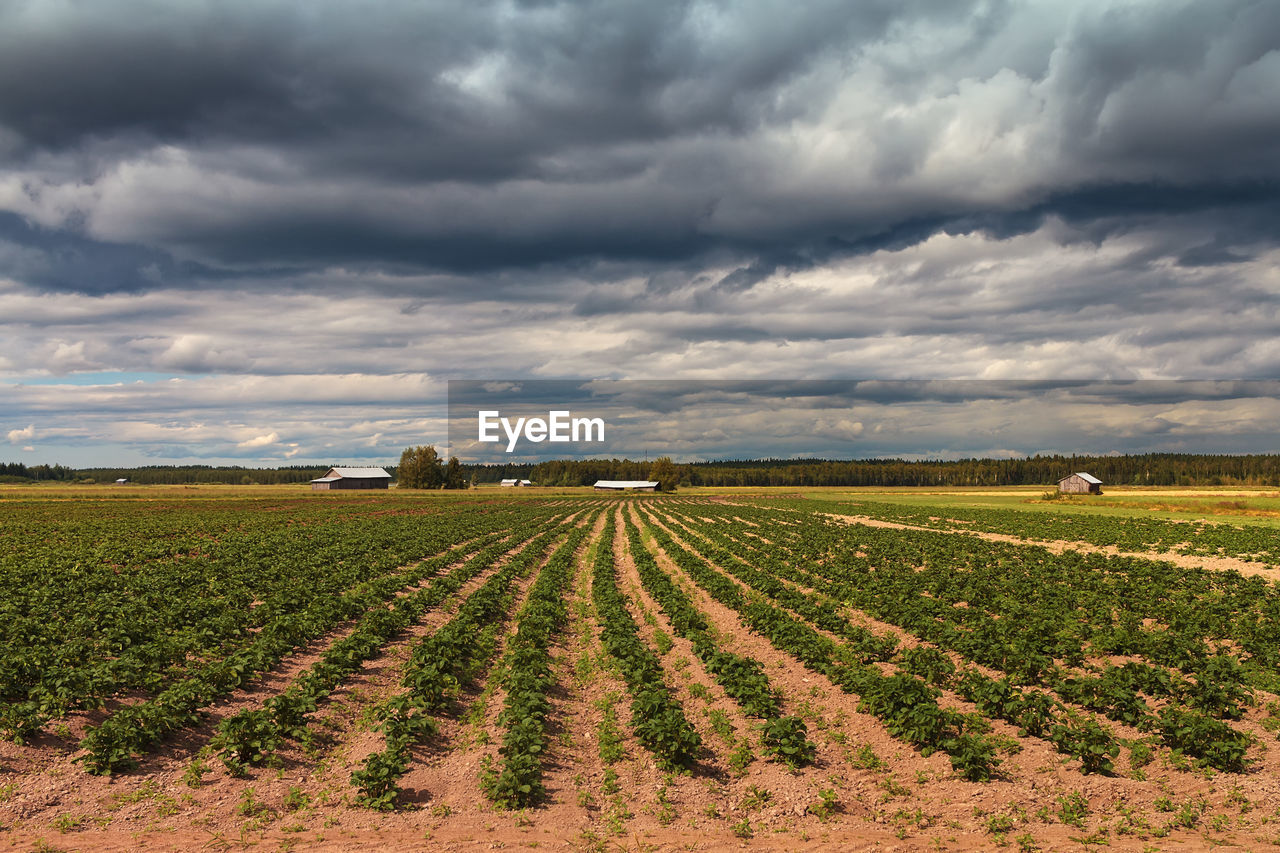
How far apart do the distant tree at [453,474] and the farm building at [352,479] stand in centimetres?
1490

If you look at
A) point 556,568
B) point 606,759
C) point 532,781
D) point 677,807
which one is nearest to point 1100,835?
point 677,807

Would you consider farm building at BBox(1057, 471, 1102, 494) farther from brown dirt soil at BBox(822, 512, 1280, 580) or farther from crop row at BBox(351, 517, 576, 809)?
crop row at BBox(351, 517, 576, 809)

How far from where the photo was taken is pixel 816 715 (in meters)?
14.1

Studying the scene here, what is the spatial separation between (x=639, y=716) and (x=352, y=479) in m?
174

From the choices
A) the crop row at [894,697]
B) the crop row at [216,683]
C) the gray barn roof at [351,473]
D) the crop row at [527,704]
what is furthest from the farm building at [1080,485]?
the gray barn roof at [351,473]

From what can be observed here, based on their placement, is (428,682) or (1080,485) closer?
(428,682)

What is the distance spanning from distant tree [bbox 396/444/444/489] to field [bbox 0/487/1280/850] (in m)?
154

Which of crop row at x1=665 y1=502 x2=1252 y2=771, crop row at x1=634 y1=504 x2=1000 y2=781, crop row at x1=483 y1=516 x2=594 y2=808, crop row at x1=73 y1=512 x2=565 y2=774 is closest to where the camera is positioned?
crop row at x1=483 y1=516 x2=594 y2=808

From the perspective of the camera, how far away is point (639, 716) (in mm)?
13016

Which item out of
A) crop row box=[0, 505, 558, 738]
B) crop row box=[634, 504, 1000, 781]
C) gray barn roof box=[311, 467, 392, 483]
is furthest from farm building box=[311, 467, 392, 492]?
crop row box=[634, 504, 1000, 781]

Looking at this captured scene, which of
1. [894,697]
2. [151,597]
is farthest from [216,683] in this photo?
[894,697]

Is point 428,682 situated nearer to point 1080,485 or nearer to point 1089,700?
point 1089,700

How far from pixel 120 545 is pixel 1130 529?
227 feet

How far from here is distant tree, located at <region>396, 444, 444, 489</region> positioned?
178 metres
